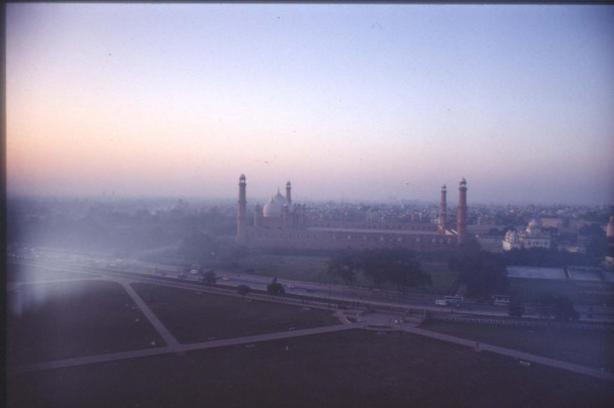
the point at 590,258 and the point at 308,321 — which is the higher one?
the point at 590,258

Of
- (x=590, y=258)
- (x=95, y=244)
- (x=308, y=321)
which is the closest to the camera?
(x=308, y=321)

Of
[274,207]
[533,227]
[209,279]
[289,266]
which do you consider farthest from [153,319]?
[274,207]

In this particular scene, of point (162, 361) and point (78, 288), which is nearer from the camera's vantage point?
point (162, 361)

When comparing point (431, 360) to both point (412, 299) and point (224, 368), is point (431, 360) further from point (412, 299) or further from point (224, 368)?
point (412, 299)

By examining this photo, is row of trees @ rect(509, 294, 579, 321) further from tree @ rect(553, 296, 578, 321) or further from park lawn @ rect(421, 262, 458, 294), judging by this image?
park lawn @ rect(421, 262, 458, 294)

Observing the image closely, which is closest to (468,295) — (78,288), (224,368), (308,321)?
(308,321)

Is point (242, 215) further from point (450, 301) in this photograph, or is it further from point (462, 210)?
point (450, 301)
